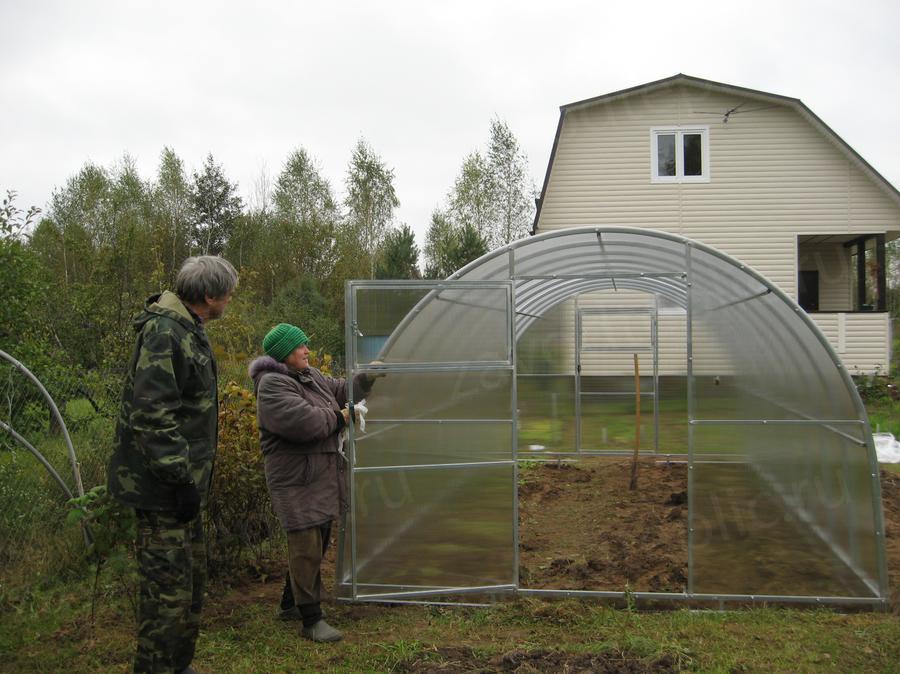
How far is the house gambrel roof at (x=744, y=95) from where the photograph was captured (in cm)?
1623

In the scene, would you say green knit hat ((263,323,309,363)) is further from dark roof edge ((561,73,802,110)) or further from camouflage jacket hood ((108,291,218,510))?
Answer: dark roof edge ((561,73,802,110))

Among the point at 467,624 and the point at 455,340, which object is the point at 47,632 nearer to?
the point at 467,624

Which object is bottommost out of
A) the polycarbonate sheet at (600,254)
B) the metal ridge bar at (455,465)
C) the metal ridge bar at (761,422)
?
the metal ridge bar at (455,465)

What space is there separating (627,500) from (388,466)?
435 centimetres

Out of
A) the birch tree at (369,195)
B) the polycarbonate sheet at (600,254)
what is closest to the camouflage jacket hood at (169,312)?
the polycarbonate sheet at (600,254)

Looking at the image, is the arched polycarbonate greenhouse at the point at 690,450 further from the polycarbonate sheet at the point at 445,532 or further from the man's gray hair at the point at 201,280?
the man's gray hair at the point at 201,280

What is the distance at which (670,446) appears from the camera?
36.9ft

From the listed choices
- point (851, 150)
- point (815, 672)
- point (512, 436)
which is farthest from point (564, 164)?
point (815, 672)

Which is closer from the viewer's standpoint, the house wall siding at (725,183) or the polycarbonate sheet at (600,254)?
the polycarbonate sheet at (600,254)

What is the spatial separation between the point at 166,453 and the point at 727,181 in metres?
15.7

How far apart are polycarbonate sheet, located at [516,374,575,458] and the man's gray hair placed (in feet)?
27.3

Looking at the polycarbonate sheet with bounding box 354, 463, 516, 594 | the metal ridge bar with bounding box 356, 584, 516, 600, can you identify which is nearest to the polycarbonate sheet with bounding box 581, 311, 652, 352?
the polycarbonate sheet with bounding box 354, 463, 516, 594

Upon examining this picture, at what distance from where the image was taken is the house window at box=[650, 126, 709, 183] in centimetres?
1691

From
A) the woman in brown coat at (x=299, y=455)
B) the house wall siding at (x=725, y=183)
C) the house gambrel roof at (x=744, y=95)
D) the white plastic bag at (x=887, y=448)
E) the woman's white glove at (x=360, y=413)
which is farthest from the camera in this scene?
the house wall siding at (x=725, y=183)
